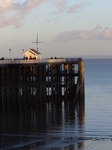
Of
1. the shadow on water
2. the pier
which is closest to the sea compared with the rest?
the shadow on water

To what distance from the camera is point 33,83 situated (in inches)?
2398

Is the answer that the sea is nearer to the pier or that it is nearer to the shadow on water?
the shadow on water

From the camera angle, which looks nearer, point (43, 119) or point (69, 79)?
point (43, 119)

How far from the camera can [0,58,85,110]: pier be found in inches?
2194

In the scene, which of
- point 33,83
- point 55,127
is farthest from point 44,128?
point 33,83

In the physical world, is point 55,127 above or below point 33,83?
below

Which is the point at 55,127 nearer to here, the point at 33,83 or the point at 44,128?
the point at 44,128

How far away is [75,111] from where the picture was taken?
5859 cm

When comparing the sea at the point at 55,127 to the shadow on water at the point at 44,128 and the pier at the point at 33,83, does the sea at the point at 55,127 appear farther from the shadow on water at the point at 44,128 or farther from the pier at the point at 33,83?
the pier at the point at 33,83

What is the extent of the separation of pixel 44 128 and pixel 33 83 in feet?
53.0

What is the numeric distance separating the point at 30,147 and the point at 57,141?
2913 millimetres

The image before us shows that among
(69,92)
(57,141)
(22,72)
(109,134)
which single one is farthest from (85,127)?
(69,92)

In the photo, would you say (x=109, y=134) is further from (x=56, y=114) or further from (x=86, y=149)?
(x=56, y=114)

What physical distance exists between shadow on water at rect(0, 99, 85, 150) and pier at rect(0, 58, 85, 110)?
1.30 metres
